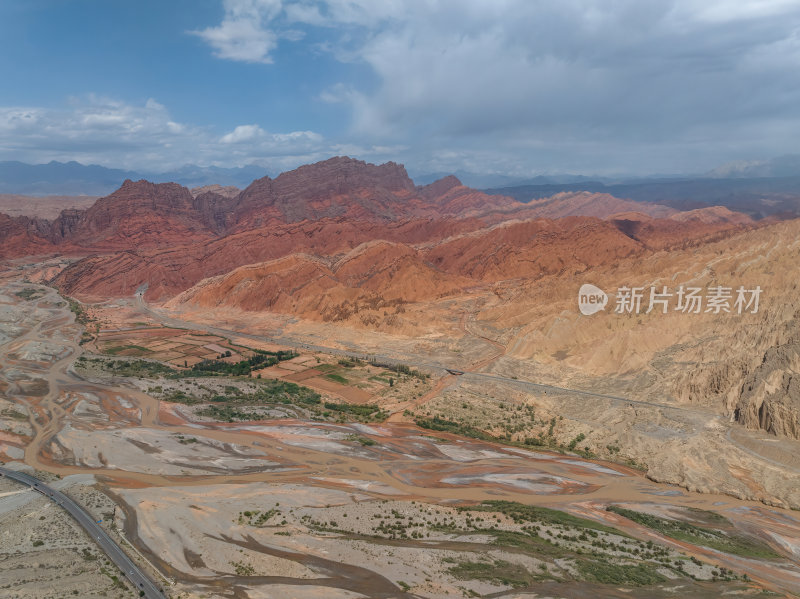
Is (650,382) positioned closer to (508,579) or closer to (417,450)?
(417,450)

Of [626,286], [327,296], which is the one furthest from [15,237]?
[626,286]

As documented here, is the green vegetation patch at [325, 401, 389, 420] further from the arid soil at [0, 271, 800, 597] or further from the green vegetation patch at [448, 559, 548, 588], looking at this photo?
the green vegetation patch at [448, 559, 548, 588]

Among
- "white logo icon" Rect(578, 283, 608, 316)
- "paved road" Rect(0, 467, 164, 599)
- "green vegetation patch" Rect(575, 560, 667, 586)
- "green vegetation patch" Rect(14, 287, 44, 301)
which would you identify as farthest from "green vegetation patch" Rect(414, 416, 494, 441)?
"green vegetation patch" Rect(14, 287, 44, 301)

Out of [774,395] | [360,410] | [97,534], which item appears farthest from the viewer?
[360,410]

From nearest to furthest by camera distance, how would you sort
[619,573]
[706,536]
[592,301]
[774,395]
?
[619,573] → [706,536] → [774,395] → [592,301]

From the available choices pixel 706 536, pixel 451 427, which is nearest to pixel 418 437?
pixel 451 427

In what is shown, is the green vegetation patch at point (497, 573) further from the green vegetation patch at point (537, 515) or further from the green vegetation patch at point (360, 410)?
the green vegetation patch at point (360, 410)

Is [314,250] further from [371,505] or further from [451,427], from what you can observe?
[371,505]
